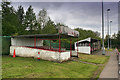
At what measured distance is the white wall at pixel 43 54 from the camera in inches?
394

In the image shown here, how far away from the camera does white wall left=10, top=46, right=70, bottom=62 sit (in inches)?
394

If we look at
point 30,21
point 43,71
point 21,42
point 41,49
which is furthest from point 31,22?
point 43,71

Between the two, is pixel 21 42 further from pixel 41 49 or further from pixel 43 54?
pixel 43 54

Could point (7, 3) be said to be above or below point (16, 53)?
above

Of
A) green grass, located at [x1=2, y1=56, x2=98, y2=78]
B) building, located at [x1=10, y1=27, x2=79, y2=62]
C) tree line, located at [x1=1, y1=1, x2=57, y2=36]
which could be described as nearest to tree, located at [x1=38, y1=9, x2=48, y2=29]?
tree line, located at [x1=1, y1=1, x2=57, y2=36]

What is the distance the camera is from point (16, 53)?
13383 mm

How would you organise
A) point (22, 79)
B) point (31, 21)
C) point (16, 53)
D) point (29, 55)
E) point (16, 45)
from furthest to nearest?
point (31, 21) < point (16, 45) < point (16, 53) < point (29, 55) < point (22, 79)

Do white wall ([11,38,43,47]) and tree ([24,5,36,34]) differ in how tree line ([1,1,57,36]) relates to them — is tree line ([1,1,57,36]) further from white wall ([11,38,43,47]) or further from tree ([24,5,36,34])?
white wall ([11,38,43,47])

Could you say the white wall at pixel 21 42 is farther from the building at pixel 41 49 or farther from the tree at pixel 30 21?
the tree at pixel 30 21

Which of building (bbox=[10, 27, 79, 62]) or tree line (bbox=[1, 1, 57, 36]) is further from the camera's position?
tree line (bbox=[1, 1, 57, 36])

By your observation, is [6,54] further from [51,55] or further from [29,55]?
[51,55]

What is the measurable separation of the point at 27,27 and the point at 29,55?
24.8m

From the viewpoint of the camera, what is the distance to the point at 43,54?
11023 millimetres

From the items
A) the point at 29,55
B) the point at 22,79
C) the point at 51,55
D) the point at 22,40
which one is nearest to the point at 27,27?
the point at 22,40
